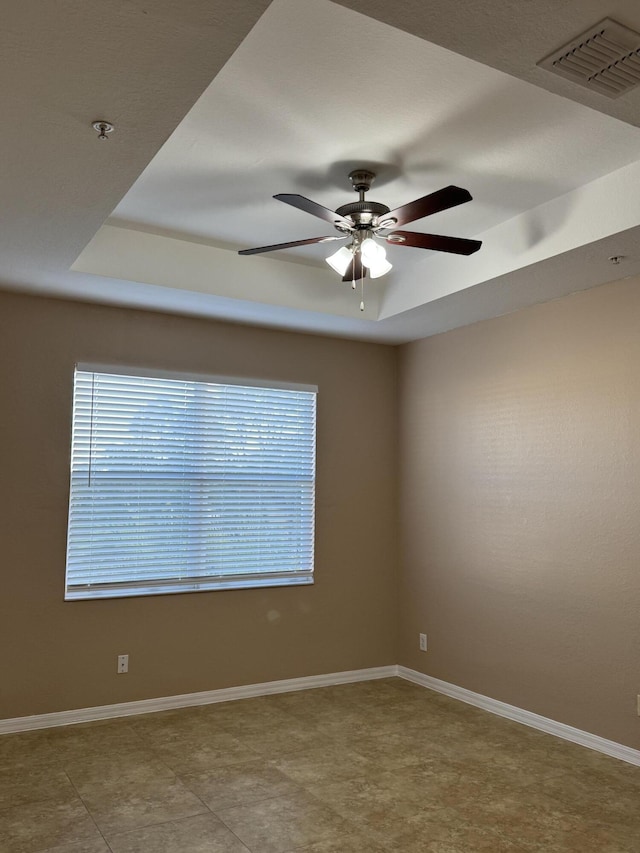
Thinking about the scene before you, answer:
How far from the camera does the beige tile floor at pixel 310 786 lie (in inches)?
111

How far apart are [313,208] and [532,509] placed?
236cm

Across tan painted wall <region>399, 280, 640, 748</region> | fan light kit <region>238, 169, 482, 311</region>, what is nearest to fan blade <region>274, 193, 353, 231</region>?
fan light kit <region>238, 169, 482, 311</region>

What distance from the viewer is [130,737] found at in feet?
13.0

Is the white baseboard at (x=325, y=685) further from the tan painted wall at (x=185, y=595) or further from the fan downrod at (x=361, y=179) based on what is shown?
the fan downrod at (x=361, y=179)

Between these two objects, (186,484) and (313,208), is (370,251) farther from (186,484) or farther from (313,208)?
(186,484)

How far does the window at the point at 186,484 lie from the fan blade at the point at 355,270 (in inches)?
62.1

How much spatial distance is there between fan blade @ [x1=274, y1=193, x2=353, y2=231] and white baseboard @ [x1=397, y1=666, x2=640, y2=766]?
2.94 meters

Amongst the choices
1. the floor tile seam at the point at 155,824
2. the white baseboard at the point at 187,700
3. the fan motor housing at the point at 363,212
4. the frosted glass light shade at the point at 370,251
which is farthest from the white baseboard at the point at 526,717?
the fan motor housing at the point at 363,212

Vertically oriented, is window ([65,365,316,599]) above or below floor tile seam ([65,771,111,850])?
above

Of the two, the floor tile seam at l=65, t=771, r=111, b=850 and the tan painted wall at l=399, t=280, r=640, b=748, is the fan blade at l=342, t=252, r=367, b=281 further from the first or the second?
the floor tile seam at l=65, t=771, r=111, b=850

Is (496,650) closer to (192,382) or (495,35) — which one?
(192,382)

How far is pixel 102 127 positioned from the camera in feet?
7.46

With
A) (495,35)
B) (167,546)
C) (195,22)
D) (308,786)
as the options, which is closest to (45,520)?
(167,546)

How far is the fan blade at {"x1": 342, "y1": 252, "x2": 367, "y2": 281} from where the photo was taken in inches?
136
